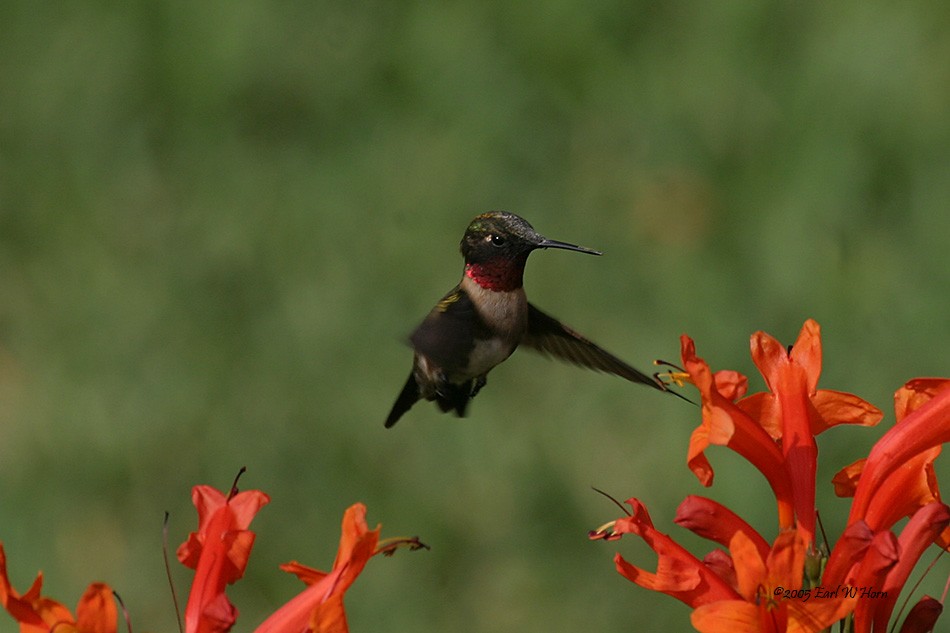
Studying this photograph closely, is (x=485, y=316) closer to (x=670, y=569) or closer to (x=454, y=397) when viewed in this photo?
(x=454, y=397)

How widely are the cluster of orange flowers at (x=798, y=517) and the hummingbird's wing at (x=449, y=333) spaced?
2.01 ft

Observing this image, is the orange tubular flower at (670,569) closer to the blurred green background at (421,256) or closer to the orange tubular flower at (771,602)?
the orange tubular flower at (771,602)

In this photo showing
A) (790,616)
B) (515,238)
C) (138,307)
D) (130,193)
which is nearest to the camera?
(790,616)

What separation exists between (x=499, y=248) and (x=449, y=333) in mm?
261

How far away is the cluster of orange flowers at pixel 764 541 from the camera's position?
8.18 feet

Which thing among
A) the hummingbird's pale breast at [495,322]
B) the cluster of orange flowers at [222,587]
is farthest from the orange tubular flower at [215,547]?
the hummingbird's pale breast at [495,322]

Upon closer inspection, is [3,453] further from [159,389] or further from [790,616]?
[790,616]

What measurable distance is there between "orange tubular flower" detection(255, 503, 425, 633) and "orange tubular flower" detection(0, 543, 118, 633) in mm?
253

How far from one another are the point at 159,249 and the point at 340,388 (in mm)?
1103

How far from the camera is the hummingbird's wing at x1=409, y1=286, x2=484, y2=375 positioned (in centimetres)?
321

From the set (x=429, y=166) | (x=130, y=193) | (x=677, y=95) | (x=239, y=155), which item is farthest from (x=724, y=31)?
(x=130, y=193)

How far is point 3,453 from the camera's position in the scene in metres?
5.96

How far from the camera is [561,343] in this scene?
398cm

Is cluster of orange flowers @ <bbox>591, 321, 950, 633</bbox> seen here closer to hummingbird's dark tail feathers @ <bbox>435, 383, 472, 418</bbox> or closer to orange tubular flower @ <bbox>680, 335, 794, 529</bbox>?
orange tubular flower @ <bbox>680, 335, 794, 529</bbox>
